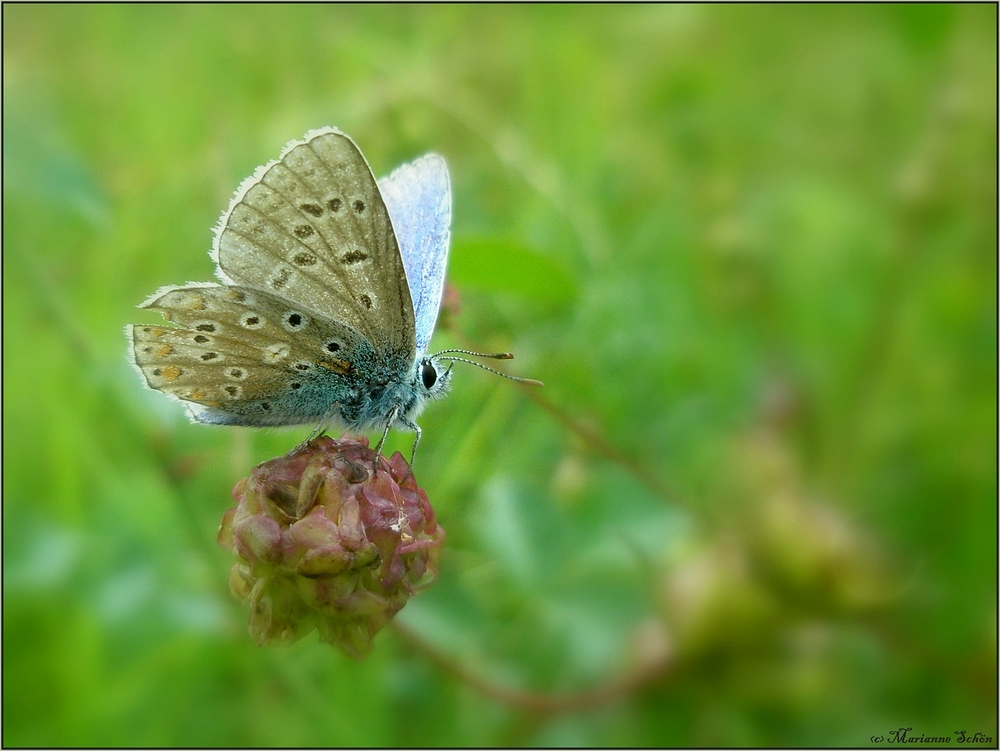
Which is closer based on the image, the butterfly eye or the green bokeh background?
the butterfly eye

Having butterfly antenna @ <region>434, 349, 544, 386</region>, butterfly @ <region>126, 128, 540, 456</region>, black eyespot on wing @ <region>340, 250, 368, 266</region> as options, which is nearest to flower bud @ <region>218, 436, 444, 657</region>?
butterfly @ <region>126, 128, 540, 456</region>

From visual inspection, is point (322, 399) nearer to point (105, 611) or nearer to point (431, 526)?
point (431, 526)

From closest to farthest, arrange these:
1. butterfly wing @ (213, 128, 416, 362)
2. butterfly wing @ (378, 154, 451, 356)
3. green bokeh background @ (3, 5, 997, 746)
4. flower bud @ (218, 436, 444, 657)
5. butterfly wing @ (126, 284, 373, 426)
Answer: flower bud @ (218, 436, 444, 657)
butterfly wing @ (213, 128, 416, 362)
butterfly wing @ (126, 284, 373, 426)
butterfly wing @ (378, 154, 451, 356)
green bokeh background @ (3, 5, 997, 746)

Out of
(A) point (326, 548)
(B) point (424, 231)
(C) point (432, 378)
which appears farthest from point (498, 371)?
(A) point (326, 548)

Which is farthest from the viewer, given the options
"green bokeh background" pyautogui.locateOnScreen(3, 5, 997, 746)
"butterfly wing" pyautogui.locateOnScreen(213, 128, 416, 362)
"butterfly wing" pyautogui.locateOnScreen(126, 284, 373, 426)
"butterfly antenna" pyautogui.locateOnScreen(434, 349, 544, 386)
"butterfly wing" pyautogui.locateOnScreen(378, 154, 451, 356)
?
"green bokeh background" pyautogui.locateOnScreen(3, 5, 997, 746)

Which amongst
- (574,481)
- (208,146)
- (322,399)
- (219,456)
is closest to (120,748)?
(219,456)

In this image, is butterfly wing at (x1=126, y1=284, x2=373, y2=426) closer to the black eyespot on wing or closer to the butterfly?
the butterfly
